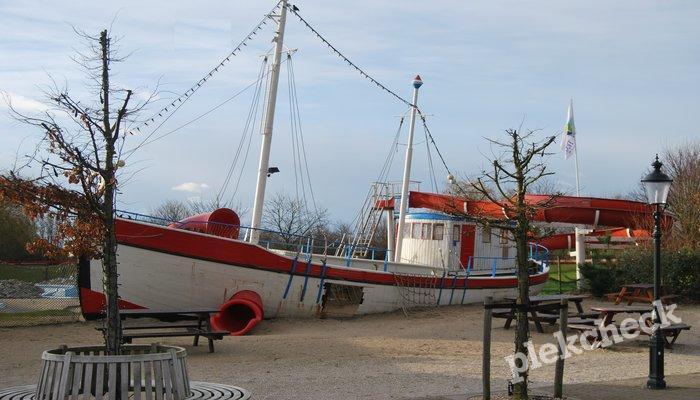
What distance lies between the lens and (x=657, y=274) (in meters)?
12.0

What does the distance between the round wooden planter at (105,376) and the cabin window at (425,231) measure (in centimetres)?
1923

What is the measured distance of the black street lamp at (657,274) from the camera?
37.4 ft

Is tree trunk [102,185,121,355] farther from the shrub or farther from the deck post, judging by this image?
the shrub

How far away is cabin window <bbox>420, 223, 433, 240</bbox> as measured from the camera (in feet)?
86.4

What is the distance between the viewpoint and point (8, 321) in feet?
63.0

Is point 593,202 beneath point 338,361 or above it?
above

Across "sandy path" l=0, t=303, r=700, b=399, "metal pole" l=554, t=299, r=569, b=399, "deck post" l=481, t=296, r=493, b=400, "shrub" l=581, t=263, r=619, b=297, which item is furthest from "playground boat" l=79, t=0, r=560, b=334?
"deck post" l=481, t=296, r=493, b=400

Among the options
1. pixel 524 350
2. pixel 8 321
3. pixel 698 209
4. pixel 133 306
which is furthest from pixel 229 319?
pixel 698 209

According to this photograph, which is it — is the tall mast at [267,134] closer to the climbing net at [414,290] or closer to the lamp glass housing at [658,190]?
the climbing net at [414,290]

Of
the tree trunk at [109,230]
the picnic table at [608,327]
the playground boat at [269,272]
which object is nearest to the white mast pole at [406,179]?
the playground boat at [269,272]

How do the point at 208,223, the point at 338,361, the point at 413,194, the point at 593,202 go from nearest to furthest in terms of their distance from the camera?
the point at 338,361
the point at 208,223
the point at 593,202
the point at 413,194

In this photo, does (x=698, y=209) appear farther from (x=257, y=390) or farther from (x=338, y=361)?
(x=257, y=390)

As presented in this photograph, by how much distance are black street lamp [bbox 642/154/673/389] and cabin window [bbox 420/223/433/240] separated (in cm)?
1421

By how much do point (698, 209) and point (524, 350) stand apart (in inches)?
862
